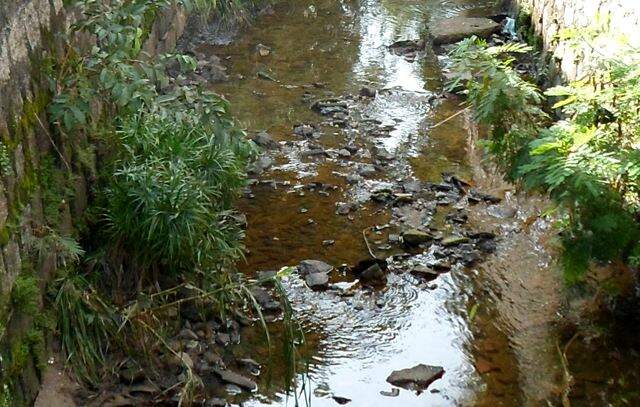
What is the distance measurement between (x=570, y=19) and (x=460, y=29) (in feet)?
8.37

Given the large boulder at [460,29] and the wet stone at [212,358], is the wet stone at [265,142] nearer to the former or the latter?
the wet stone at [212,358]

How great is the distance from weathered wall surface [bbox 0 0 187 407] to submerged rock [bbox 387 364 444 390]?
165cm

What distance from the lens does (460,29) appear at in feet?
31.2

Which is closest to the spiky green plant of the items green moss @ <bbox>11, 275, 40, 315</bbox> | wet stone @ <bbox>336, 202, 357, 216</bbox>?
wet stone @ <bbox>336, 202, 357, 216</bbox>

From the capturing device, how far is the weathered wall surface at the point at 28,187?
3.59m

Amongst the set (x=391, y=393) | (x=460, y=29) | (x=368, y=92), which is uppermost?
(x=460, y=29)

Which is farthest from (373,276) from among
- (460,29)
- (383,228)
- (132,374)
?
(460,29)

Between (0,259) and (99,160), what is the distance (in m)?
1.51

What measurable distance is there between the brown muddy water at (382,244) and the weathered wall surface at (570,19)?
3.11 feet

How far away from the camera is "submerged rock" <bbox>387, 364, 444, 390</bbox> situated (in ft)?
14.0

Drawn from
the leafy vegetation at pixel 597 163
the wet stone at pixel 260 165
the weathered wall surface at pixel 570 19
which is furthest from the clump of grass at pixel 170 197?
the weathered wall surface at pixel 570 19

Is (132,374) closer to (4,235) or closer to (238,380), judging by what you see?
(238,380)

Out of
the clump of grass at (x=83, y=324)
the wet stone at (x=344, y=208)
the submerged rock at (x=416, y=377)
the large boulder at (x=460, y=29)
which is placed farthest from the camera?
the large boulder at (x=460, y=29)

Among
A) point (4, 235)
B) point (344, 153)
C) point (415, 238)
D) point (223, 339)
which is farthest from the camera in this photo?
point (344, 153)
